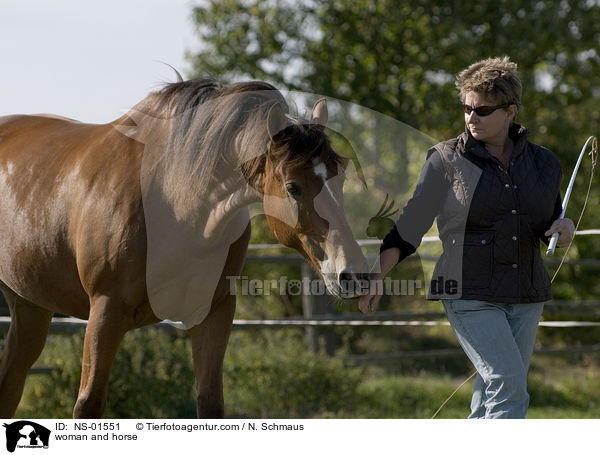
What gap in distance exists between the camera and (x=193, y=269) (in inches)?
128

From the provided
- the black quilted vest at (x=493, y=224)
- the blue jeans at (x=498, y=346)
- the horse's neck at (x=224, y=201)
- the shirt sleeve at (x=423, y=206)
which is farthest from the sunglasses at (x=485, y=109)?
the horse's neck at (x=224, y=201)

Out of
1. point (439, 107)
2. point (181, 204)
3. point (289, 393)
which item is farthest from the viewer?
point (439, 107)

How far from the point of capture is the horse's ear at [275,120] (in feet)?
9.71

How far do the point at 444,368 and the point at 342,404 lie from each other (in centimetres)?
283

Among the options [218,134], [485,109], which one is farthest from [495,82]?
[218,134]

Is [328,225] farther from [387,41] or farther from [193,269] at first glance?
[387,41]

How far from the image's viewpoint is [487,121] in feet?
9.59

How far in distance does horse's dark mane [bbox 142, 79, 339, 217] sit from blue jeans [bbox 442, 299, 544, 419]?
0.93m

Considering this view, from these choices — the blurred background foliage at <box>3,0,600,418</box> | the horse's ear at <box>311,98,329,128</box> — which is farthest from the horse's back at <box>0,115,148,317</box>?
the blurred background foliage at <box>3,0,600,418</box>

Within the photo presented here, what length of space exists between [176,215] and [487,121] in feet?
4.57

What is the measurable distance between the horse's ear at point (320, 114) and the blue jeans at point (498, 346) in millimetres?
919

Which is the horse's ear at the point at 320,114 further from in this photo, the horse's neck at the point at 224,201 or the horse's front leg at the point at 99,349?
the horse's front leg at the point at 99,349

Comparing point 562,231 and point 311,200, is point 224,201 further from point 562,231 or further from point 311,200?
point 562,231
